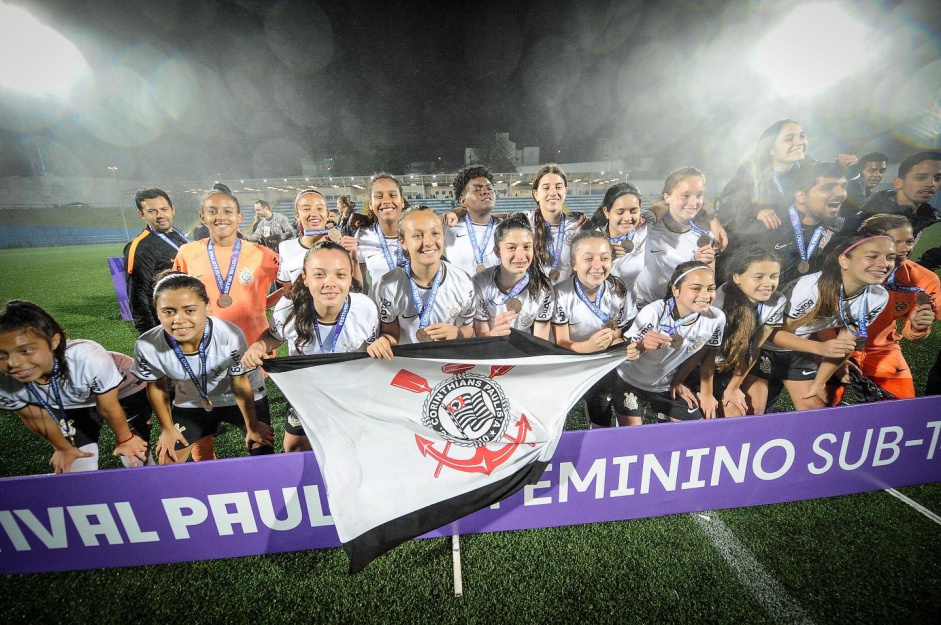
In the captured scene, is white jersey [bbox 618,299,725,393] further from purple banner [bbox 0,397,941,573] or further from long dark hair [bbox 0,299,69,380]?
long dark hair [bbox 0,299,69,380]

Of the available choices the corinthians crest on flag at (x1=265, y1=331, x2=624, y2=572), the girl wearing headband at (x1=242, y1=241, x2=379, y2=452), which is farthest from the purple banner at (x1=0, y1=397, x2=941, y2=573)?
the girl wearing headband at (x1=242, y1=241, x2=379, y2=452)

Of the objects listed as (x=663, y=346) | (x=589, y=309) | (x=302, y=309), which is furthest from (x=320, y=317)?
(x=663, y=346)

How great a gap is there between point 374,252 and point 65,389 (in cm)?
207

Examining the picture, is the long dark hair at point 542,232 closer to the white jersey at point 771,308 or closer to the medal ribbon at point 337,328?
the white jersey at point 771,308

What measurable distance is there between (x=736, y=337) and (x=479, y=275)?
6.80ft

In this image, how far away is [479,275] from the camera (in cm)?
296

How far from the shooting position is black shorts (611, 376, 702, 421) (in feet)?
9.87

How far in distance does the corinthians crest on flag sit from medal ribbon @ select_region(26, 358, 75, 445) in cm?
135

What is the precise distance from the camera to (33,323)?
6.81 ft

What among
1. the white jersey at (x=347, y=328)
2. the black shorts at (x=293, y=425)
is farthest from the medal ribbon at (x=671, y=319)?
the black shorts at (x=293, y=425)

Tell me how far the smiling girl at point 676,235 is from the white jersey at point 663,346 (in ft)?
1.45

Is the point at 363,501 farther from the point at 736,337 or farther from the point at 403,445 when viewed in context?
the point at 736,337

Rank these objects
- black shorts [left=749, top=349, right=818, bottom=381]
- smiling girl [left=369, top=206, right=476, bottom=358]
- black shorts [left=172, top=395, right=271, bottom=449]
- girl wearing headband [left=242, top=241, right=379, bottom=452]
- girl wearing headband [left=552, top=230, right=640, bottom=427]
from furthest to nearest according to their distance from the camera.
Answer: black shorts [left=749, top=349, right=818, bottom=381]
girl wearing headband [left=552, top=230, right=640, bottom=427]
smiling girl [left=369, top=206, right=476, bottom=358]
black shorts [left=172, top=395, right=271, bottom=449]
girl wearing headband [left=242, top=241, right=379, bottom=452]

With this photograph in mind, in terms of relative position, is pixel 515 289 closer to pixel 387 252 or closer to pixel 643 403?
pixel 387 252
